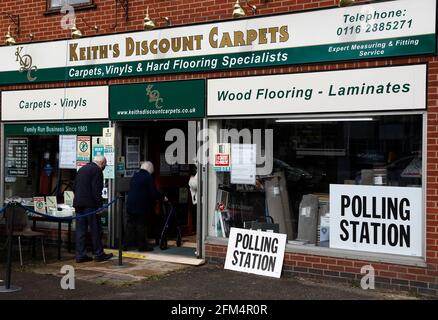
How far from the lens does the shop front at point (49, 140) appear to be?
1011 centimetres

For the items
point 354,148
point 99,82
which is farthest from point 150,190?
point 354,148

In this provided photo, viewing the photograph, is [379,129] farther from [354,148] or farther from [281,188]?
[281,188]

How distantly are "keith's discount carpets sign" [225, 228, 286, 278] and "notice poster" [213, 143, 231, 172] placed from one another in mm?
1006

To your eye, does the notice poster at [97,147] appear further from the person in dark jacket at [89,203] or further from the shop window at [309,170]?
the shop window at [309,170]

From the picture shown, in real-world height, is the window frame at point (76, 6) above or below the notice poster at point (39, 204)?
above

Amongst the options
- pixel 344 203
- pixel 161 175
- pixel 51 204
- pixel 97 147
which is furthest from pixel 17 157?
pixel 344 203

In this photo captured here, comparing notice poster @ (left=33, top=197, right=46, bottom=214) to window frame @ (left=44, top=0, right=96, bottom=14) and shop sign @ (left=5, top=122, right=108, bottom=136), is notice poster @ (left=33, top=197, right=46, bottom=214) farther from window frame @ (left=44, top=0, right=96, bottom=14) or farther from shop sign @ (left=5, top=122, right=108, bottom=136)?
window frame @ (left=44, top=0, right=96, bottom=14)

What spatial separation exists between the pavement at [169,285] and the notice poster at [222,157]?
155 centimetres

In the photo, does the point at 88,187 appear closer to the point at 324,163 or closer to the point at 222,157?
the point at 222,157

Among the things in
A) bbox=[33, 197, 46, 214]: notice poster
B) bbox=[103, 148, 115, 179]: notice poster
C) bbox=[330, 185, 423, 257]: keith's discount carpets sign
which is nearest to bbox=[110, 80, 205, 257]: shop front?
bbox=[103, 148, 115, 179]: notice poster

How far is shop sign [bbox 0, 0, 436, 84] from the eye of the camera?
725 cm

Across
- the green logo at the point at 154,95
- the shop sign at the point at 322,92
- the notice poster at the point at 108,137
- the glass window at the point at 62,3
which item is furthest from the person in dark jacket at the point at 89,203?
the glass window at the point at 62,3

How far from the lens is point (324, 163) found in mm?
8156

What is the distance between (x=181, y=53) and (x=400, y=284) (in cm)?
486
